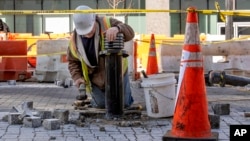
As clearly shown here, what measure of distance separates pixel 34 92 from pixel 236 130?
7544mm

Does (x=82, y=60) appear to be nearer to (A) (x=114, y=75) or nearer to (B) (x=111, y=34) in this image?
(A) (x=114, y=75)

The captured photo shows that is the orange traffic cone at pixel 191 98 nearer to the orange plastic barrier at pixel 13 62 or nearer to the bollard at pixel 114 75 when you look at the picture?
the bollard at pixel 114 75

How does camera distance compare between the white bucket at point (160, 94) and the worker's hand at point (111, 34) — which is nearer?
the worker's hand at point (111, 34)

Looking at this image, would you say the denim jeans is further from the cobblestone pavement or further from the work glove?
the work glove

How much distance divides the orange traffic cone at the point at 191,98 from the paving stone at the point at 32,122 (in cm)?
191

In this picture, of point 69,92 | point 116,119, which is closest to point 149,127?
point 116,119

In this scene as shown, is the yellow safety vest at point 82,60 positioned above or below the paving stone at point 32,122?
above

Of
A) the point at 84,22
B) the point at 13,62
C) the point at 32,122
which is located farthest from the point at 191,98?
the point at 13,62

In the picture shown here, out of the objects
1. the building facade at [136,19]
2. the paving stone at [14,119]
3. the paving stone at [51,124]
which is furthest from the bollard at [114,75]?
the building facade at [136,19]

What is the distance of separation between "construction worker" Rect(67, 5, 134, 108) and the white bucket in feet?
1.79

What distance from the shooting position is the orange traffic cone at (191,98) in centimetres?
599

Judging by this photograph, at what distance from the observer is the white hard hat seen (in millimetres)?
7797

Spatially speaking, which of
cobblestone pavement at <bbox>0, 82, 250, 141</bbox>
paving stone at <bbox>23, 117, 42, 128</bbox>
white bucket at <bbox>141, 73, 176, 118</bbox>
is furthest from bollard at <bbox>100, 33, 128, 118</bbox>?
paving stone at <bbox>23, 117, 42, 128</bbox>

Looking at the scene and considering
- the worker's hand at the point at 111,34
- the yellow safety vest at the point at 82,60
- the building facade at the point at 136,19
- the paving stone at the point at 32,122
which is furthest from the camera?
the building facade at the point at 136,19
